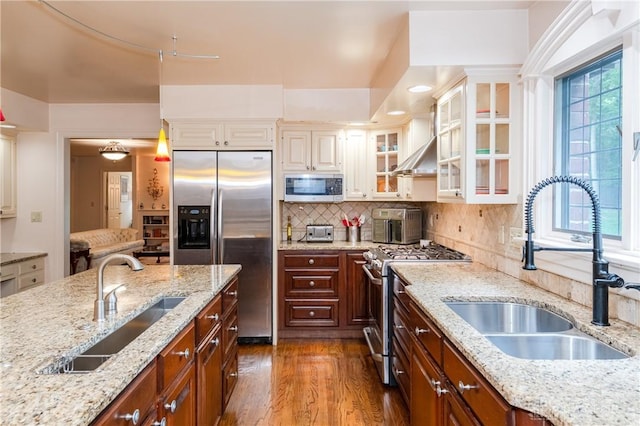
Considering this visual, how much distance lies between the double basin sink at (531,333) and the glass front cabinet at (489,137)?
0.78m

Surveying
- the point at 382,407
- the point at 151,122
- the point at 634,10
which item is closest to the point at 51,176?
the point at 151,122

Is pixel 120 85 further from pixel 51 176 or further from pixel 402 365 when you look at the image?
pixel 402 365

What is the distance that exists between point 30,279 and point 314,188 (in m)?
3.28

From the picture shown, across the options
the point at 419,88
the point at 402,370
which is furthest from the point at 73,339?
the point at 419,88

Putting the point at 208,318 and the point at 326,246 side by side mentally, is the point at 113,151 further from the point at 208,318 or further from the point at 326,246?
the point at 208,318

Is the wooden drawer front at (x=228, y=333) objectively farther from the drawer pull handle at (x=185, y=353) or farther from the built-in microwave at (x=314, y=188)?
the built-in microwave at (x=314, y=188)

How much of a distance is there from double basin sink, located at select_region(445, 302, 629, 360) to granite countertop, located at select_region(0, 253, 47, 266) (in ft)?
14.3

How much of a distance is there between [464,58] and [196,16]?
166cm

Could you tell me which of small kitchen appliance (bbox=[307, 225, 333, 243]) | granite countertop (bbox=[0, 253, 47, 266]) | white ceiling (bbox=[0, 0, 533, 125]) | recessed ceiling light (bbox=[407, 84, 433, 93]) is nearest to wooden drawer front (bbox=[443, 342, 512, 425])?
white ceiling (bbox=[0, 0, 533, 125])

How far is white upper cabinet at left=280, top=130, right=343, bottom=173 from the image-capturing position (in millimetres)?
4375

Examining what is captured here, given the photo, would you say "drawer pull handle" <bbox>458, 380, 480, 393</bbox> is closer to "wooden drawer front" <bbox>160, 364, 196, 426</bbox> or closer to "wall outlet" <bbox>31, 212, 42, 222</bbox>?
"wooden drawer front" <bbox>160, 364, 196, 426</bbox>

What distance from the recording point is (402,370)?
2635 mm

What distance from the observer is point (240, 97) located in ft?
12.9

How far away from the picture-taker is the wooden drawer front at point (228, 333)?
243cm
